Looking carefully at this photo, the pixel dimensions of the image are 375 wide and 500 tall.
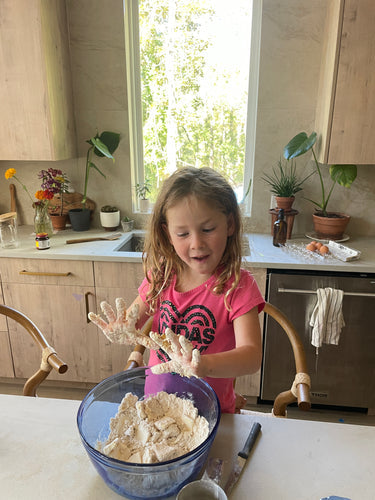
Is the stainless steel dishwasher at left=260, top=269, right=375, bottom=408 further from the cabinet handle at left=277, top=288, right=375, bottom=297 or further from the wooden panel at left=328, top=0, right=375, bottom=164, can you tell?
the wooden panel at left=328, top=0, right=375, bottom=164

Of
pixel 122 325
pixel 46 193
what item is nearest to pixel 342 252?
pixel 122 325

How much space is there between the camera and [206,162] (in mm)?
2322

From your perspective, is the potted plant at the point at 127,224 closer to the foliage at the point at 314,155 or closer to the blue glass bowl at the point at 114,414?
the foliage at the point at 314,155

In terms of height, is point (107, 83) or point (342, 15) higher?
point (342, 15)

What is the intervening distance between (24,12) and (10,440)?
1935 mm

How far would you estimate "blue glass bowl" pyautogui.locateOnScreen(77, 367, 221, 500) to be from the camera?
0.58 m

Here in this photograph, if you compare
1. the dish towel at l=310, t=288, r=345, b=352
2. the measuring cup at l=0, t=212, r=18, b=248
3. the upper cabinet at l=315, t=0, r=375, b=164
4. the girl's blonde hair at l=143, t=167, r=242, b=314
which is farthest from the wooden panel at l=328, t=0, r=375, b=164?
the measuring cup at l=0, t=212, r=18, b=248

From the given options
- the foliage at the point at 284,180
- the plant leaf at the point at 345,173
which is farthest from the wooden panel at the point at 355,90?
the foliage at the point at 284,180

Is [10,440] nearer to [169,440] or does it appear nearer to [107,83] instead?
[169,440]

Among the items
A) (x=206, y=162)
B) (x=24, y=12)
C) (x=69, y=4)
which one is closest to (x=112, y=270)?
(x=206, y=162)

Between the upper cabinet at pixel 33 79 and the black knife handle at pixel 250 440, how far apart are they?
1748mm

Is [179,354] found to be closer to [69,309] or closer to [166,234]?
[166,234]

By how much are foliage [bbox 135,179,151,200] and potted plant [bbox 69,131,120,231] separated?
230 mm

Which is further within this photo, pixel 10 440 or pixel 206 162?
pixel 206 162
